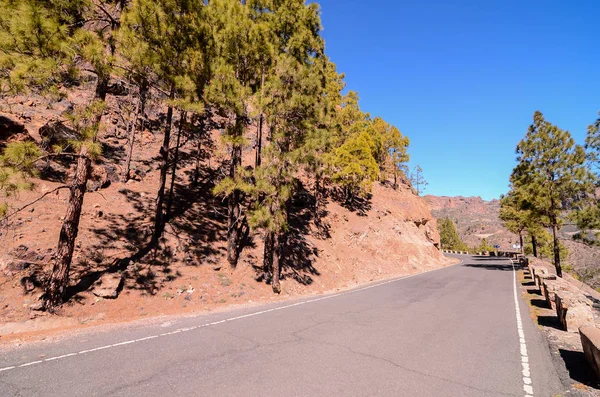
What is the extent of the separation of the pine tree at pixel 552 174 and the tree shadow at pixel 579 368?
21.9 meters

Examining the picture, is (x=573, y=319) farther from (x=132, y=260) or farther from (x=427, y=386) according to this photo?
(x=132, y=260)

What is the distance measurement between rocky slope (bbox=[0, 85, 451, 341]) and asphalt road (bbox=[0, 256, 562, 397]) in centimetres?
242

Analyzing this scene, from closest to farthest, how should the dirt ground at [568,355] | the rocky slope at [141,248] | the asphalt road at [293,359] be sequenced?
the asphalt road at [293,359]
the dirt ground at [568,355]
the rocky slope at [141,248]

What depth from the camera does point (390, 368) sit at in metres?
5.42

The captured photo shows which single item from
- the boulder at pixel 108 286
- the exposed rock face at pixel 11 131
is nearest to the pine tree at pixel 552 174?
the boulder at pixel 108 286

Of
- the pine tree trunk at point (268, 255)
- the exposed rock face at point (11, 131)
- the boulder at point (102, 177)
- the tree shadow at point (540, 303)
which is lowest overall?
the tree shadow at point (540, 303)

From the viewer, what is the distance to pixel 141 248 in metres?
12.4

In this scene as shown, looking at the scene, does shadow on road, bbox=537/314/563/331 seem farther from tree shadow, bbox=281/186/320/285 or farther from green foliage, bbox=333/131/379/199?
green foliage, bbox=333/131/379/199

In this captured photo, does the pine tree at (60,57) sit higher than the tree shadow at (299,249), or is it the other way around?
the pine tree at (60,57)

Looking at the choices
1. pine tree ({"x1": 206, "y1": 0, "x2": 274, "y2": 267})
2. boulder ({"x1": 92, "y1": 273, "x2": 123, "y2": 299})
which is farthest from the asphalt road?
pine tree ({"x1": 206, "y1": 0, "x2": 274, "y2": 267})

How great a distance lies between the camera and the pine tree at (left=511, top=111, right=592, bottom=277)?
23323 millimetres

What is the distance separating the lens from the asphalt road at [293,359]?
460 cm

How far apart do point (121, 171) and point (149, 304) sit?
37.1ft

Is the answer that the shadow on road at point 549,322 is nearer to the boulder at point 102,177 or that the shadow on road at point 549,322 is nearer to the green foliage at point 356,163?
the green foliage at point 356,163
